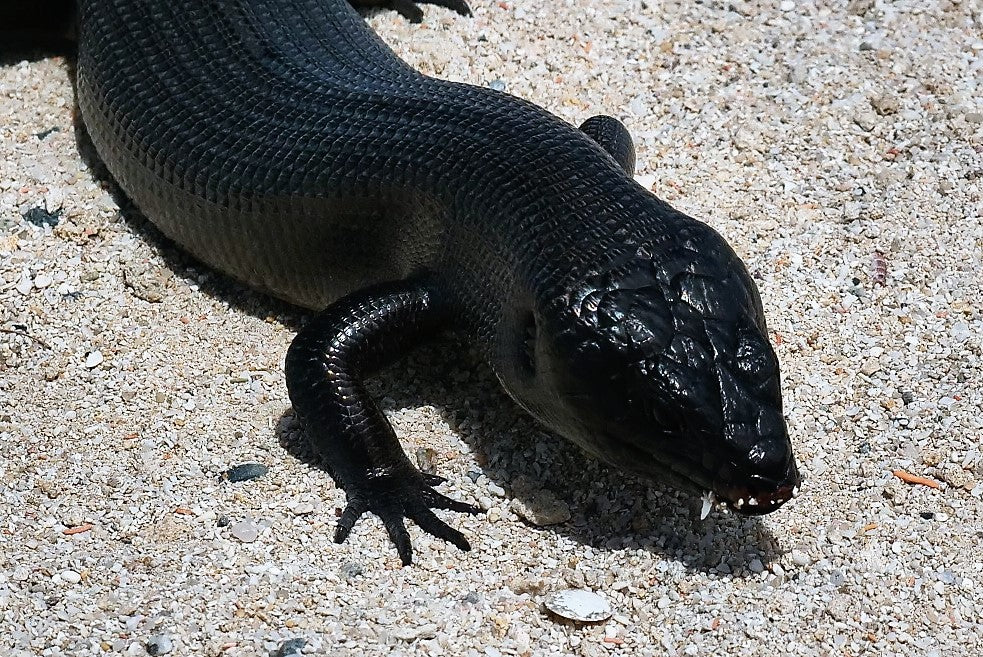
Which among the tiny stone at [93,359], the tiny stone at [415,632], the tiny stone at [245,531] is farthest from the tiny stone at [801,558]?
the tiny stone at [93,359]

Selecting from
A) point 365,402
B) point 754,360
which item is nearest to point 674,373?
point 754,360

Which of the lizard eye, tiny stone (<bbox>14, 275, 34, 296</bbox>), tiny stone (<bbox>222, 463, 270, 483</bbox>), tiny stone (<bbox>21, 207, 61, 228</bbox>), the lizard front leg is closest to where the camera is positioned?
the lizard eye

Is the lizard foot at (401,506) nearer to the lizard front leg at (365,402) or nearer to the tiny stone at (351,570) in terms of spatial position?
the lizard front leg at (365,402)

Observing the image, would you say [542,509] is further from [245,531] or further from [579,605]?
[245,531]

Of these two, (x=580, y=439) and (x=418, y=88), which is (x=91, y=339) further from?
(x=580, y=439)

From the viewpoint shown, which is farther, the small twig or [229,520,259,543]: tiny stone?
the small twig

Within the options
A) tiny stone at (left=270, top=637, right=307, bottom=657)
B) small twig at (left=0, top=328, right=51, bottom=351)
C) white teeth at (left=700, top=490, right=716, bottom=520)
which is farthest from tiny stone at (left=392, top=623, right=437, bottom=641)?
small twig at (left=0, top=328, right=51, bottom=351)

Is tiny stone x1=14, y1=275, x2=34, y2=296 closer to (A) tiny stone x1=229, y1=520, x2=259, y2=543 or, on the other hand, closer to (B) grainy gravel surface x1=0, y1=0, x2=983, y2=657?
(B) grainy gravel surface x1=0, y1=0, x2=983, y2=657
